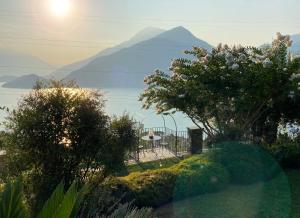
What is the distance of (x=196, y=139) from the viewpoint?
51.3ft

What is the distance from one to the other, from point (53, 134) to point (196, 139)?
9.47 metres

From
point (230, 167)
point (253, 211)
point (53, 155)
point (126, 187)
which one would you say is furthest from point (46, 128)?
point (230, 167)

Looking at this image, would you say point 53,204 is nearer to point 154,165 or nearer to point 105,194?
point 105,194

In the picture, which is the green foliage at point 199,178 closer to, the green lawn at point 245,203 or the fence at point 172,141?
the green lawn at point 245,203

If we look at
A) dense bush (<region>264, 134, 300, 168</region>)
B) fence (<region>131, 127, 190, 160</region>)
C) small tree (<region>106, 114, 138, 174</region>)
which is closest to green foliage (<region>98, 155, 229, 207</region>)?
small tree (<region>106, 114, 138, 174</region>)

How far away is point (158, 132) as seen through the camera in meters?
19.8

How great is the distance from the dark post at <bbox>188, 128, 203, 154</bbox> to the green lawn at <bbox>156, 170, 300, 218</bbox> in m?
5.44

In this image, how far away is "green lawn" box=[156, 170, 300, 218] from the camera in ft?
25.7

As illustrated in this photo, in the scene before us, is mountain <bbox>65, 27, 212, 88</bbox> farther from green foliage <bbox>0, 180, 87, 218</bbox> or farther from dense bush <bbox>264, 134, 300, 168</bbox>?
green foliage <bbox>0, 180, 87, 218</bbox>

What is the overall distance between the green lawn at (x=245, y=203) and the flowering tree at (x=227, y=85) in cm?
277

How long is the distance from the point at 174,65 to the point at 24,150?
22.6 feet

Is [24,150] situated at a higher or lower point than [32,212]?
higher

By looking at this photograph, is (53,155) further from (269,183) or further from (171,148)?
(171,148)

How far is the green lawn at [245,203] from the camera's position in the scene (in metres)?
7.85
